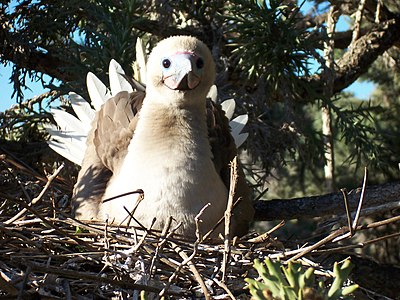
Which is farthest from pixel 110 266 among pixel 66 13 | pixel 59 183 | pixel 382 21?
pixel 382 21

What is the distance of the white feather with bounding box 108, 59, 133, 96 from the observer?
3.92 m

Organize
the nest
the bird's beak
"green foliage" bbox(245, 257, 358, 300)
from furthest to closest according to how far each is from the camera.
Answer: the bird's beak < the nest < "green foliage" bbox(245, 257, 358, 300)

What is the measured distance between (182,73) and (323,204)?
970 millimetres

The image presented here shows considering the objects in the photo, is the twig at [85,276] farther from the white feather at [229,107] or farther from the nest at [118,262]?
the white feather at [229,107]

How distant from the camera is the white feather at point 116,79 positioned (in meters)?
3.92

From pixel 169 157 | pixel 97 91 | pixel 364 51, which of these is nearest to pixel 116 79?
pixel 97 91

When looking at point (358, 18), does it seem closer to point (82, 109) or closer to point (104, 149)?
point (82, 109)

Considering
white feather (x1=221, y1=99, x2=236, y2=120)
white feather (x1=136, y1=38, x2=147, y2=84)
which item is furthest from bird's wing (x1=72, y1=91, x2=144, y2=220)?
white feather (x1=221, y1=99, x2=236, y2=120)

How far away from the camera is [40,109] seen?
444cm

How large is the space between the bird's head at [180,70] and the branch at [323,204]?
29.6 inches

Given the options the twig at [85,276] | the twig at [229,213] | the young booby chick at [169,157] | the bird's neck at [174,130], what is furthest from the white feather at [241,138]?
the twig at [85,276]

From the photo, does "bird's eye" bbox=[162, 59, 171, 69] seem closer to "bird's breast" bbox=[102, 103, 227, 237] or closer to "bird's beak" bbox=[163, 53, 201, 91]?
"bird's beak" bbox=[163, 53, 201, 91]

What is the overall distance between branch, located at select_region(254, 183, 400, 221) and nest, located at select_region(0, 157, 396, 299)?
24.8 inches

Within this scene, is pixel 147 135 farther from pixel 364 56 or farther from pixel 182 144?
pixel 364 56
